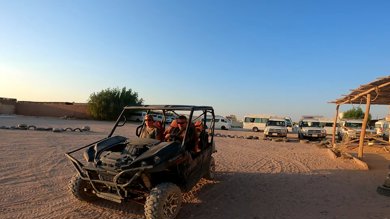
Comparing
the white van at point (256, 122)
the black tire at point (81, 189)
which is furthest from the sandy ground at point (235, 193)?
the white van at point (256, 122)

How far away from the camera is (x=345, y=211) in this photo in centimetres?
636

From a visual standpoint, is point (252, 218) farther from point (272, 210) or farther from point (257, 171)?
point (257, 171)

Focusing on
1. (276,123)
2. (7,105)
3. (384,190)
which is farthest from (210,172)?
(7,105)

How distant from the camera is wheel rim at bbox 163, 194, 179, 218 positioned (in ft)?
17.3

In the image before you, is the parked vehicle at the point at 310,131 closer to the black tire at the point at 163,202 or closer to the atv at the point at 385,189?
the atv at the point at 385,189

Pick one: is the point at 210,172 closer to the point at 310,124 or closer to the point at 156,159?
the point at 156,159

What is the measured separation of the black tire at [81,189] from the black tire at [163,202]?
151 cm

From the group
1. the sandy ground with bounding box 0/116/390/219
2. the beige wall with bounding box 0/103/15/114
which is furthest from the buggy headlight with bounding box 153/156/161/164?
the beige wall with bounding box 0/103/15/114

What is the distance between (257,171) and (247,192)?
9.29 feet

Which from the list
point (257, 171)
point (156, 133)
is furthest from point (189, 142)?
point (257, 171)

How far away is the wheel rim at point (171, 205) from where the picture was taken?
17.3 ft

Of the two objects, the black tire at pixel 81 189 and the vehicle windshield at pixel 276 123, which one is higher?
the vehicle windshield at pixel 276 123

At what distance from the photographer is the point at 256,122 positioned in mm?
41188

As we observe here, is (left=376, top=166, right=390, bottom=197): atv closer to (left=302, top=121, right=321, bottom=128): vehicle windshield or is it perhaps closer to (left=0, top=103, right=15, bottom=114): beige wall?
(left=302, top=121, right=321, bottom=128): vehicle windshield
